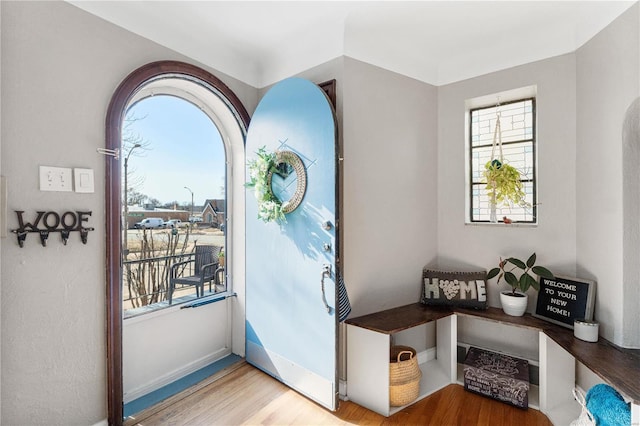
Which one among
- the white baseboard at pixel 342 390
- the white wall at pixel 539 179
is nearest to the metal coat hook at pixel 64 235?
the white baseboard at pixel 342 390

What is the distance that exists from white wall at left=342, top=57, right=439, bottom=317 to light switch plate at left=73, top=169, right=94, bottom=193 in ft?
5.02

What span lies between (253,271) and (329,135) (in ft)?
4.13

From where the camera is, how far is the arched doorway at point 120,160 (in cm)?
192

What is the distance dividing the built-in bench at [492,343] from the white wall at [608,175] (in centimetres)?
27

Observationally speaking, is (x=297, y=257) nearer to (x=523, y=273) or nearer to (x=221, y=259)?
(x=221, y=259)

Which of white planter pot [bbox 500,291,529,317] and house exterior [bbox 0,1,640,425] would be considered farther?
white planter pot [bbox 500,291,529,317]

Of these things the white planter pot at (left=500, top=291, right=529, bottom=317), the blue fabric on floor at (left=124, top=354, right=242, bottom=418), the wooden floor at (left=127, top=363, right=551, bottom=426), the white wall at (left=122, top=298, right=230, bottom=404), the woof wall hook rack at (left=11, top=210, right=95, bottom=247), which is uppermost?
the woof wall hook rack at (left=11, top=210, right=95, bottom=247)

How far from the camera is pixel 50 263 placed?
171 centimetres

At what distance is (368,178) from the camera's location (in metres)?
2.44

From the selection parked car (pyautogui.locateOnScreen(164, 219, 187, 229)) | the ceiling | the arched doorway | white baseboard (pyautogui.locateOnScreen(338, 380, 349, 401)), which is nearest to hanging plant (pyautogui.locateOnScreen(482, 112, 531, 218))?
the ceiling

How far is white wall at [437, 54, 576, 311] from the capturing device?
2328 millimetres

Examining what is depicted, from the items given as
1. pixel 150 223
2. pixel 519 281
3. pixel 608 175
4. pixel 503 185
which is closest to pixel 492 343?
pixel 519 281

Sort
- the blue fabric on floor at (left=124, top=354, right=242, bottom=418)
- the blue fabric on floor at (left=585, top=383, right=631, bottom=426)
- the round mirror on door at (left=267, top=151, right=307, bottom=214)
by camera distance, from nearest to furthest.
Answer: the blue fabric on floor at (left=585, top=383, right=631, bottom=426) < the blue fabric on floor at (left=124, top=354, right=242, bottom=418) < the round mirror on door at (left=267, top=151, right=307, bottom=214)

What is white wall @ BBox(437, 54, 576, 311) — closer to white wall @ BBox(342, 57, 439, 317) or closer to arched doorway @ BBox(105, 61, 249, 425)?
white wall @ BBox(342, 57, 439, 317)
